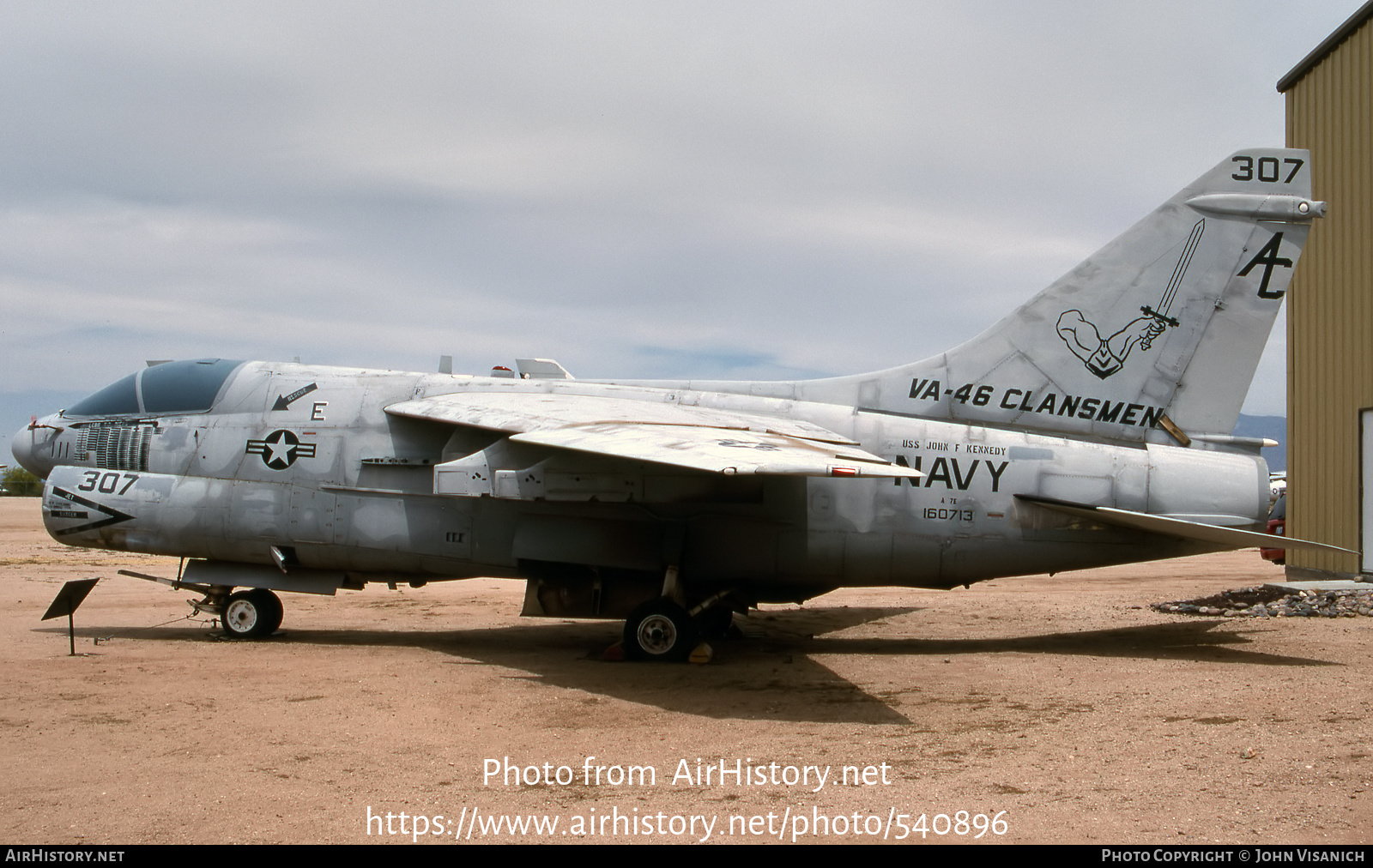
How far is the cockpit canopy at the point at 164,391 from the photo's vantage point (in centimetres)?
1216

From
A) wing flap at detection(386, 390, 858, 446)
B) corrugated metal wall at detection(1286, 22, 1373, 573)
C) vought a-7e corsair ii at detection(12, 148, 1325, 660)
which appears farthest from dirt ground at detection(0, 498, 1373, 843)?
corrugated metal wall at detection(1286, 22, 1373, 573)

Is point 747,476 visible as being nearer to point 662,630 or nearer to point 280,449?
point 662,630

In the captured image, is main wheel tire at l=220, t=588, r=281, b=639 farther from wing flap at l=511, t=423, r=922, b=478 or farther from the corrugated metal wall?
the corrugated metal wall

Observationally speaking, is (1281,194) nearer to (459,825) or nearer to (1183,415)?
(1183,415)

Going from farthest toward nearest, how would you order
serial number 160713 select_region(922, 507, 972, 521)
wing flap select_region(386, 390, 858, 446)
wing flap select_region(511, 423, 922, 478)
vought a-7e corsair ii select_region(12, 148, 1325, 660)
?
serial number 160713 select_region(922, 507, 972, 521) < vought a-7e corsair ii select_region(12, 148, 1325, 660) < wing flap select_region(386, 390, 858, 446) < wing flap select_region(511, 423, 922, 478)

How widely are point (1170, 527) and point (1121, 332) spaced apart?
2540 mm

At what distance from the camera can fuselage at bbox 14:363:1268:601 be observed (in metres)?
10.6

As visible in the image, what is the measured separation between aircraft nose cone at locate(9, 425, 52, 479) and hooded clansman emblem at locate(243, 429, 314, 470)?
118 inches

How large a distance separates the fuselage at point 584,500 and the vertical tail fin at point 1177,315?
19.6 inches

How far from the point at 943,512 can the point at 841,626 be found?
3.72 meters

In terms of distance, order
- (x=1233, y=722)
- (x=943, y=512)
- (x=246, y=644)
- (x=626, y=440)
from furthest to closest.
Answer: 1. (x=246, y=644)
2. (x=943, y=512)
3. (x=626, y=440)
4. (x=1233, y=722)

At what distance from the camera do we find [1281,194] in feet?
36.7

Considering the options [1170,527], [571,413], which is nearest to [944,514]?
[1170,527]
